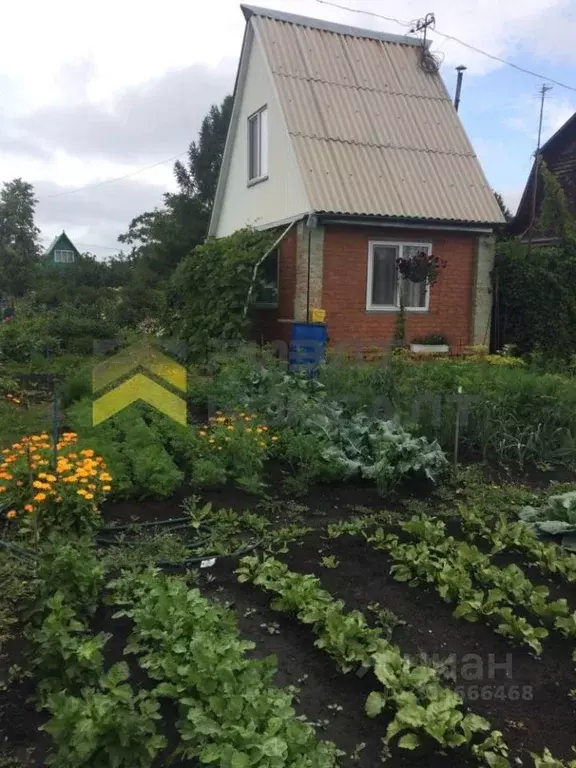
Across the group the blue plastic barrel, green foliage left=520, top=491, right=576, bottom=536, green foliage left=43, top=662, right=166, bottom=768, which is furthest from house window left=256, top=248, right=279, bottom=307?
green foliage left=43, top=662, right=166, bottom=768

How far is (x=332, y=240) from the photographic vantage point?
11.1m

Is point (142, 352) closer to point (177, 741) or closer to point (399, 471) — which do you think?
point (399, 471)

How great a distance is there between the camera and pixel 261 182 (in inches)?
512

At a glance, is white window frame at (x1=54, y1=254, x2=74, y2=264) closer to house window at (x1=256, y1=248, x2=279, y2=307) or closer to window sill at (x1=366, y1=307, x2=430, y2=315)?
house window at (x1=256, y1=248, x2=279, y2=307)

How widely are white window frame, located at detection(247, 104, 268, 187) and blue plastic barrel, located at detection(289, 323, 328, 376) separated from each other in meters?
4.21

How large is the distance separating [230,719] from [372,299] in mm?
9843

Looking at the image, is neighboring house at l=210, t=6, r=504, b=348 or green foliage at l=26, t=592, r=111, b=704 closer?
green foliage at l=26, t=592, r=111, b=704

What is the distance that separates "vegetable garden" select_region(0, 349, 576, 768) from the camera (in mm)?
2350

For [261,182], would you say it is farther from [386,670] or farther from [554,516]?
[386,670]

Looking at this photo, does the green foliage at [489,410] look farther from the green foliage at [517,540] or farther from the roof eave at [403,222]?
the roof eave at [403,222]

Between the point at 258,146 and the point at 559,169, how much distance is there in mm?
8801

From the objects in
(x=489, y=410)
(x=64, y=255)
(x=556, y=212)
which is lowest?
(x=489, y=410)
